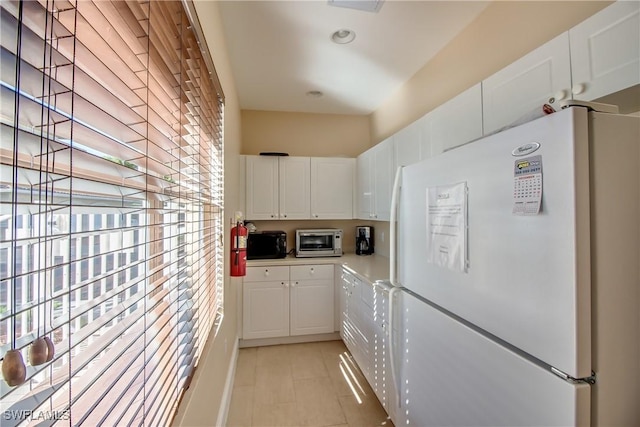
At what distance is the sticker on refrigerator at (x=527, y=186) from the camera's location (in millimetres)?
777

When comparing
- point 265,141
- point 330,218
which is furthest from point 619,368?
point 265,141

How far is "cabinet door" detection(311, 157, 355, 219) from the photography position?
137 inches

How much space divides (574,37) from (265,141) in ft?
9.99

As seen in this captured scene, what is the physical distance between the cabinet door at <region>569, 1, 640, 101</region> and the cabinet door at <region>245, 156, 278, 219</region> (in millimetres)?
2715

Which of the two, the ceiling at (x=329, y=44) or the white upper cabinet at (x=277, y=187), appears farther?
the white upper cabinet at (x=277, y=187)

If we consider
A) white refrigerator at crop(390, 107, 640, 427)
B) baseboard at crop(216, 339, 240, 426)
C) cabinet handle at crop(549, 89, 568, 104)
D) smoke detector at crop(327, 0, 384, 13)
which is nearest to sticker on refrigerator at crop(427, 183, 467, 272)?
white refrigerator at crop(390, 107, 640, 427)

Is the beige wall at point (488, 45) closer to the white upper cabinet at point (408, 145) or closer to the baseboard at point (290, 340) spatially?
the white upper cabinet at point (408, 145)

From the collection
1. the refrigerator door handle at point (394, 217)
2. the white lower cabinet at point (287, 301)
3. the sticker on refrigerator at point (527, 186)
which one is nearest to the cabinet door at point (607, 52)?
the sticker on refrigerator at point (527, 186)

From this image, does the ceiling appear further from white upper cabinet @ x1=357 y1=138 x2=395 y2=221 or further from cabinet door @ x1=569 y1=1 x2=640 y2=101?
cabinet door @ x1=569 y1=1 x2=640 y2=101

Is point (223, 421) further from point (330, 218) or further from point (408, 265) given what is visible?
point (330, 218)

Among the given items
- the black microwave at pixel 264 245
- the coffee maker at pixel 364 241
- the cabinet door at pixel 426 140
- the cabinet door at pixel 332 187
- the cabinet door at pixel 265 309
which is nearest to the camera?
the cabinet door at pixel 426 140

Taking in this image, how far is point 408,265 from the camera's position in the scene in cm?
146

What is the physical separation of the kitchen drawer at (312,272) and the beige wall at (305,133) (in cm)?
148

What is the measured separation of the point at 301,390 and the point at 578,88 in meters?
2.58
